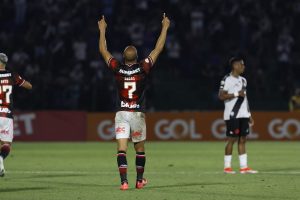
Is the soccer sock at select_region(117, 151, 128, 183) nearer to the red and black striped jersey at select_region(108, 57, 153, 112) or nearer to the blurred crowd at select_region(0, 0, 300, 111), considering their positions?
the red and black striped jersey at select_region(108, 57, 153, 112)

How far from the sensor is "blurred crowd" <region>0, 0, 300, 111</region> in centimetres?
3117

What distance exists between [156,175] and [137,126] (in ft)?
10.1

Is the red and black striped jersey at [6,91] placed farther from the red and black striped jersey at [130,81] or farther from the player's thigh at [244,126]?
the player's thigh at [244,126]

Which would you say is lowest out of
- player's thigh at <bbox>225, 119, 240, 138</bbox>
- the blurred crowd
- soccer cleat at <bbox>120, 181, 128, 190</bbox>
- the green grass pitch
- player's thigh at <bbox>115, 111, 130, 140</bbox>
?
the green grass pitch

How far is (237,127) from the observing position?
17.5m

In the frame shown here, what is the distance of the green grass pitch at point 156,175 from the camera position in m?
12.9

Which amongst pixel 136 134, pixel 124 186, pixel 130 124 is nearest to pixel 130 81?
pixel 130 124

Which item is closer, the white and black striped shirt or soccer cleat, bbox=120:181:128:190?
soccer cleat, bbox=120:181:128:190

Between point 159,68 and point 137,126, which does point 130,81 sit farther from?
point 159,68

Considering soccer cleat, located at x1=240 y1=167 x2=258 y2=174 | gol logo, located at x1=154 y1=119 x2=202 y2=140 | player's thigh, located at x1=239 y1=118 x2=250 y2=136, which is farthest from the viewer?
gol logo, located at x1=154 y1=119 x2=202 y2=140

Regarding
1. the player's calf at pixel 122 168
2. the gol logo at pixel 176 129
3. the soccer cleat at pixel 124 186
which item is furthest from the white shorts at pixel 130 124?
the gol logo at pixel 176 129

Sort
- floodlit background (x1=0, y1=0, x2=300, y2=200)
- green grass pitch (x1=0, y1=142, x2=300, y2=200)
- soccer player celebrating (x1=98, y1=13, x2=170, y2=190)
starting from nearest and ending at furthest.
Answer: green grass pitch (x1=0, y1=142, x2=300, y2=200) < soccer player celebrating (x1=98, y1=13, x2=170, y2=190) < floodlit background (x1=0, y1=0, x2=300, y2=200)

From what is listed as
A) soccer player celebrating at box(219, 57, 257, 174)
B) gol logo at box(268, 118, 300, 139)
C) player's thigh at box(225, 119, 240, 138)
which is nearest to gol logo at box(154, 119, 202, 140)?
gol logo at box(268, 118, 300, 139)

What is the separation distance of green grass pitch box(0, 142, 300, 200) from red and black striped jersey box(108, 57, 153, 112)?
1.30 metres
